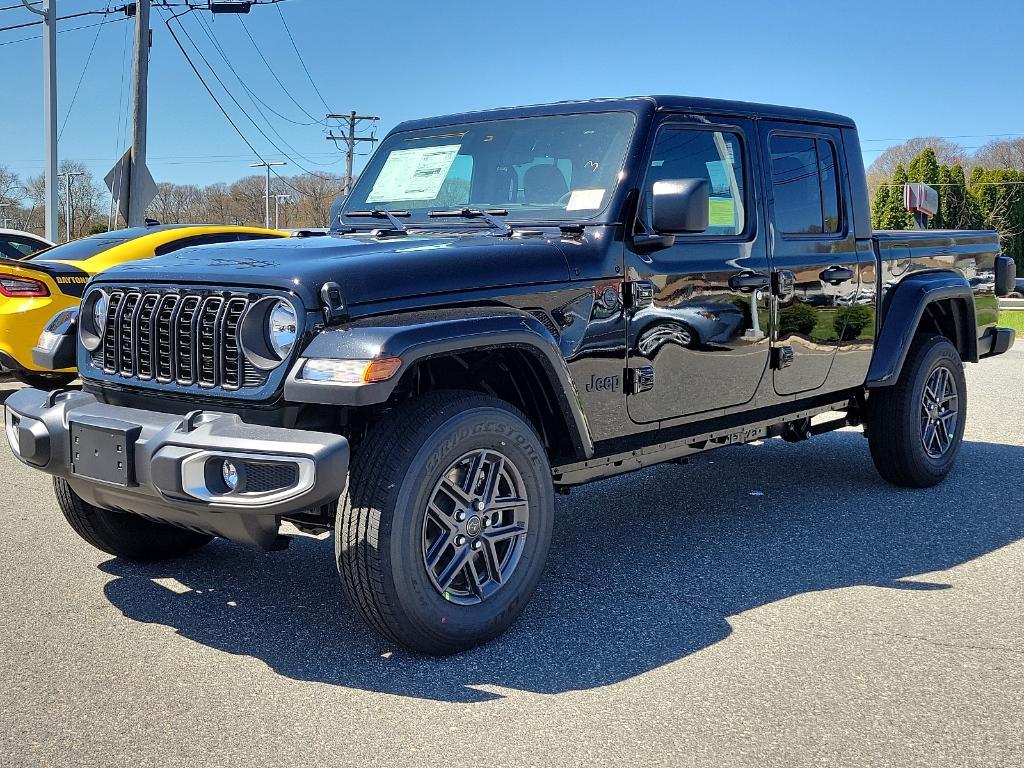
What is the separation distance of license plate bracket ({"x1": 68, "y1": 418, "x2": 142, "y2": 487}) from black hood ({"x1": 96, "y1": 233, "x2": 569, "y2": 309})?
54 cm

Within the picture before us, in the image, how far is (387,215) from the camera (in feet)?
15.7

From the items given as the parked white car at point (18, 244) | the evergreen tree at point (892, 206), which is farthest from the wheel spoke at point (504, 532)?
the evergreen tree at point (892, 206)

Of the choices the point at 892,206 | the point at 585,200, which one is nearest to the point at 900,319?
the point at 585,200

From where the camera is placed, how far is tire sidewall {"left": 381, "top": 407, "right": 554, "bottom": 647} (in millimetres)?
3469

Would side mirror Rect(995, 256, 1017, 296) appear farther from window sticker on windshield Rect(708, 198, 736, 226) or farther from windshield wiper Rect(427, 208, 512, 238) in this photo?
windshield wiper Rect(427, 208, 512, 238)

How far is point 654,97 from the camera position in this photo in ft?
15.1

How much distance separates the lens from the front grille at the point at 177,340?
351 cm

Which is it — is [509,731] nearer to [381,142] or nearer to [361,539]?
[361,539]

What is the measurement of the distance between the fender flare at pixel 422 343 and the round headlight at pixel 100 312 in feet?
3.38

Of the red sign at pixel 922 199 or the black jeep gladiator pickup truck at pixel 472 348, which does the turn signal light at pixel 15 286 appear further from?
the red sign at pixel 922 199

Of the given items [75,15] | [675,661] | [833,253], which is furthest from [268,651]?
[75,15]

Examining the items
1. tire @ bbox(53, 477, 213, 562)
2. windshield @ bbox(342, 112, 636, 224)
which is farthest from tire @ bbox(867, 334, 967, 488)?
tire @ bbox(53, 477, 213, 562)

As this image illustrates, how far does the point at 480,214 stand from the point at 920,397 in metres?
3.03

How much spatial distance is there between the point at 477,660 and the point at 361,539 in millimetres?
627
